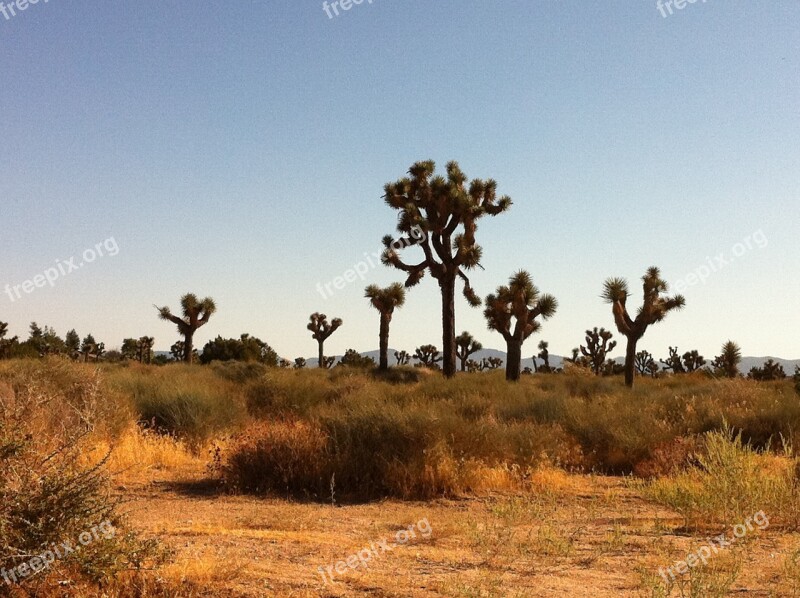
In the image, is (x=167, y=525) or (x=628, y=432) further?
(x=628, y=432)

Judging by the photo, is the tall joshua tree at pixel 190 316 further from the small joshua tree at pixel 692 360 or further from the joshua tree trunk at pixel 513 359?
the small joshua tree at pixel 692 360

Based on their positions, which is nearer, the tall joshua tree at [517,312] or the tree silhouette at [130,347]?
the tall joshua tree at [517,312]

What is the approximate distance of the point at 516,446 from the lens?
1135 cm

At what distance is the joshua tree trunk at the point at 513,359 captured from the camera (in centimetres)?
2980

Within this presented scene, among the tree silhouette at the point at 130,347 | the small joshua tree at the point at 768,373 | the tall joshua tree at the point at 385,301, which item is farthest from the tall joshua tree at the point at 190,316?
the small joshua tree at the point at 768,373

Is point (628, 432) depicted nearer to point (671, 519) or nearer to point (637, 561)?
point (671, 519)

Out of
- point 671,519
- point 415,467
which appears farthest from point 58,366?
point 671,519

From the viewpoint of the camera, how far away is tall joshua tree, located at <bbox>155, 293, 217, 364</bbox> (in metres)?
39.0

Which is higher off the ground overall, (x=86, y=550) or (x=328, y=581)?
(x=86, y=550)

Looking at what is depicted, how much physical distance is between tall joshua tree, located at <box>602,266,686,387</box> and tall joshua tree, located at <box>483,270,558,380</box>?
2.56m

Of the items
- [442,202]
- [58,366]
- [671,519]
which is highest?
[442,202]

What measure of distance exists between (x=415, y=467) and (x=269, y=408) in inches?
329

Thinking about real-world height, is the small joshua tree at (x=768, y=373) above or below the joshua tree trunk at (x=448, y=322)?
below

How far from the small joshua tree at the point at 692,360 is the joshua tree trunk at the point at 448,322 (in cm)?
2660
